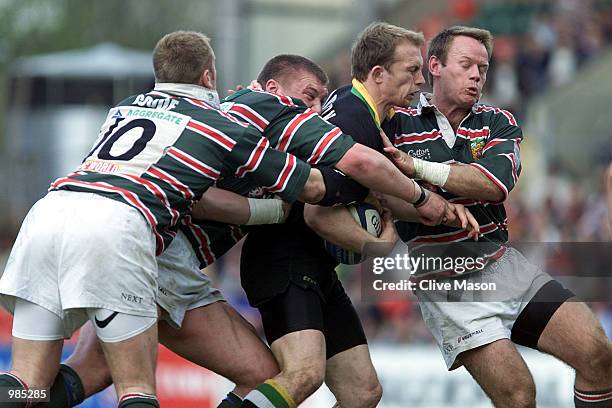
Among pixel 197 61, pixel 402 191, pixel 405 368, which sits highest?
pixel 197 61

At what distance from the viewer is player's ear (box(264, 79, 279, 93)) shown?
23.2 feet

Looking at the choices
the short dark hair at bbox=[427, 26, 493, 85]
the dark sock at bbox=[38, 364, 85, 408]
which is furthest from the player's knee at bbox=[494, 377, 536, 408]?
the dark sock at bbox=[38, 364, 85, 408]

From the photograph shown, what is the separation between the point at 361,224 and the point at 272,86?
0.94 meters

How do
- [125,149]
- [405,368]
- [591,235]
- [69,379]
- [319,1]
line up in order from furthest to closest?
[319,1]
[591,235]
[405,368]
[69,379]
[125,149]

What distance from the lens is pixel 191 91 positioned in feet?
21.2

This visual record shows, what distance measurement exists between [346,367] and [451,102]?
1.61 metres

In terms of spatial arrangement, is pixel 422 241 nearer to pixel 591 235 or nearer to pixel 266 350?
pixel 266 350

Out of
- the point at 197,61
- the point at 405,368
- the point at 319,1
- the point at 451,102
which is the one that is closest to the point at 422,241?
the point at 451,102

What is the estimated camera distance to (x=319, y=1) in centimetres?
2009

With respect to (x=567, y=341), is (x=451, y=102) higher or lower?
higher

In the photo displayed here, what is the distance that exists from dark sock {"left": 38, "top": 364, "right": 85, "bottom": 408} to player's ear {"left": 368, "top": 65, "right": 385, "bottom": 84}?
7.58ft

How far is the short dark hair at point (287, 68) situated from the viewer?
23.2 ft

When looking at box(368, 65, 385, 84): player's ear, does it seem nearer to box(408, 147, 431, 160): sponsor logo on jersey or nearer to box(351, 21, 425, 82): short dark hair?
box(351, 21, 425, 82): short dark hair

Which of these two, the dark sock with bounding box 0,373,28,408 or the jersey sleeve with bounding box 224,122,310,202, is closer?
the dark sock with bounding box 0,373,28,408
